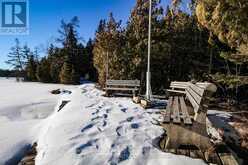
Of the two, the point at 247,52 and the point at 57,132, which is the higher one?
the point at 247,52

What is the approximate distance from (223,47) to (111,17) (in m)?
7.22

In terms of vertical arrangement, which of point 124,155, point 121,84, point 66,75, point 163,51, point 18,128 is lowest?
point 18,128

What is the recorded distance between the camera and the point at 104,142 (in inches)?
195

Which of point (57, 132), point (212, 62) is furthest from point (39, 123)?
point (212, 62)

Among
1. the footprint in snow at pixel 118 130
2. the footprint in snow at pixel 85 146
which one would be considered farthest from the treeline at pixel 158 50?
the footprint in snow at pixel 85 146

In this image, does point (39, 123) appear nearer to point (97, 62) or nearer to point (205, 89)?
point (205, 89)

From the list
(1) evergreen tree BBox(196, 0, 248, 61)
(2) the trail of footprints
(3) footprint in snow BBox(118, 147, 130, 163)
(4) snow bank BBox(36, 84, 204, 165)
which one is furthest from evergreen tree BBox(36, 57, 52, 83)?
(3) footprint in snow BBox(118, 147, 130, 163)

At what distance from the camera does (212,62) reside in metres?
15.4

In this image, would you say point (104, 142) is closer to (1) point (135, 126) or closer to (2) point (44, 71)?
(1) point (135, 126)

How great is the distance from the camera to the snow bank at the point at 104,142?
4156mm

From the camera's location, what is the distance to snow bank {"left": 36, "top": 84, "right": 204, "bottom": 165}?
4156 mm

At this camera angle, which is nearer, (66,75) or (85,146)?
(85,146)

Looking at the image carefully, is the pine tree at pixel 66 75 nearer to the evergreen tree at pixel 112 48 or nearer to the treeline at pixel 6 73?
the evergreen tree at pixel 112 48

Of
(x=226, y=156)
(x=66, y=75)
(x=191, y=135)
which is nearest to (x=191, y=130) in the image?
(x=191, y=135)
